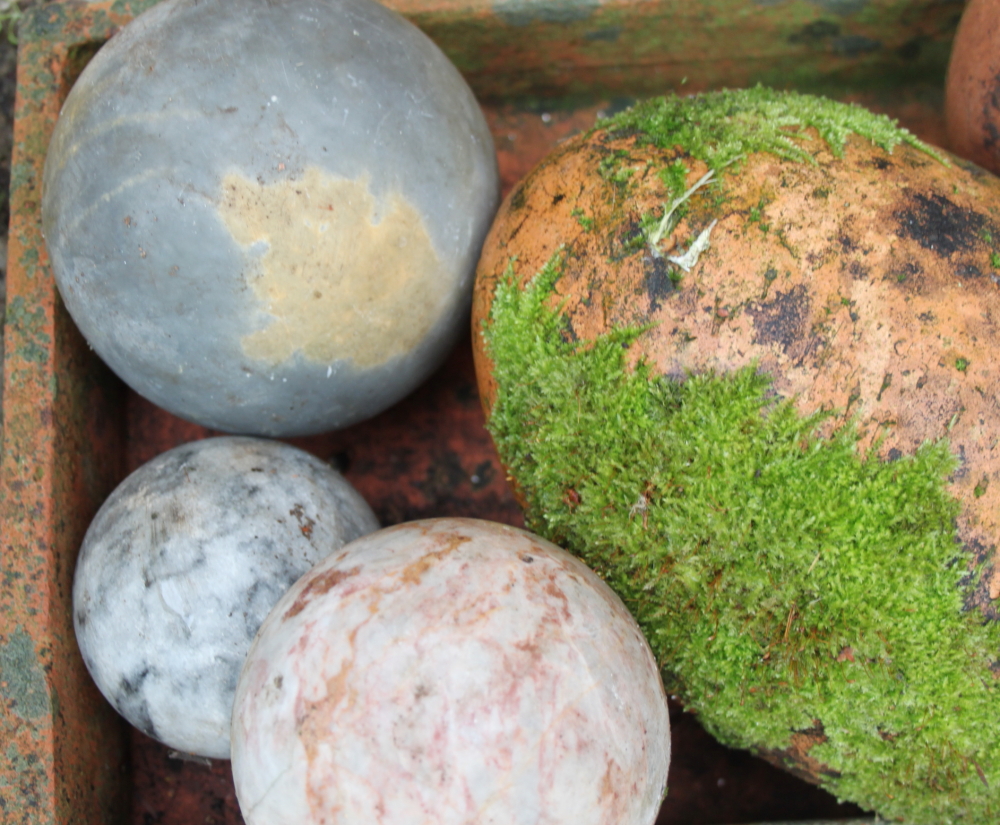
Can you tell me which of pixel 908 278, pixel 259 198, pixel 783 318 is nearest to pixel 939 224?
pixel 908 278

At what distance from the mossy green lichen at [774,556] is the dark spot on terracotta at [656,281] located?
0.08 m

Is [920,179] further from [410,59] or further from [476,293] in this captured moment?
[410,59]

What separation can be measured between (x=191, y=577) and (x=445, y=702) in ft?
2.26

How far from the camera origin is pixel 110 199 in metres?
1.48

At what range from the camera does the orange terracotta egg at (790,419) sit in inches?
53.1

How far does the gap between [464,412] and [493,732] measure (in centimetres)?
129

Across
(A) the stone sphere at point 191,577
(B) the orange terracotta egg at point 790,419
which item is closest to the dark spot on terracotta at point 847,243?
(B) the orange terracotta egg at point 790,419

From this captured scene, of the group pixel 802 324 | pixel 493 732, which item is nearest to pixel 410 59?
pixel 802 324

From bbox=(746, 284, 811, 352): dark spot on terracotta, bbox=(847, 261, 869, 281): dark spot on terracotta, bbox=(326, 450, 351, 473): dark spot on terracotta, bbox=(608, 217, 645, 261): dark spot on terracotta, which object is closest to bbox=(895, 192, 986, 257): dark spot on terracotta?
bbox=(847, 261, 869, 281): dark spot on terracotta

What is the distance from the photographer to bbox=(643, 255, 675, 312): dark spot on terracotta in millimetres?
1431

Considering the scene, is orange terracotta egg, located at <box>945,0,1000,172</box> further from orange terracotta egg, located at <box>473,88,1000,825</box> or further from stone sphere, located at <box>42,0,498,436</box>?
stone sphere, located at <box>42,0,498,436</box>

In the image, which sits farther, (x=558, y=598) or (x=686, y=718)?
(x=686, y=718)

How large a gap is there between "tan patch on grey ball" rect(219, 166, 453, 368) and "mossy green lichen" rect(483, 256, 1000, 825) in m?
0.22

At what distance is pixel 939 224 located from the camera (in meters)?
1.44
